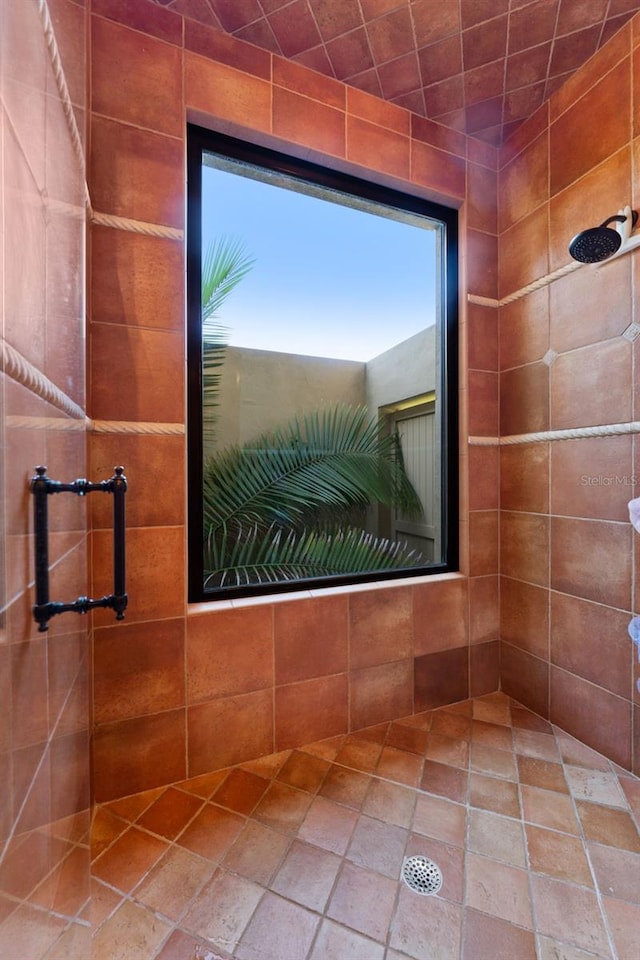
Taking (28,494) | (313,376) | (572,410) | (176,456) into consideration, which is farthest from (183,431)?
(572,410)

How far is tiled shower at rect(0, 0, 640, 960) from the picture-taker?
0.80 meters

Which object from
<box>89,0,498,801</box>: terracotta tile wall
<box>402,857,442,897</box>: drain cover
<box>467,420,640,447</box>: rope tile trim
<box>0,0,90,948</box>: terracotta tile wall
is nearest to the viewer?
<box>0,0,90,948</box>: terracotta tile wall

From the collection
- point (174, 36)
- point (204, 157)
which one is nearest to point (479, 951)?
point (204, 157)

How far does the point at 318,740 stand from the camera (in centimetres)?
148

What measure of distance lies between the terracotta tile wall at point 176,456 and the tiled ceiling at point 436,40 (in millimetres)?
59

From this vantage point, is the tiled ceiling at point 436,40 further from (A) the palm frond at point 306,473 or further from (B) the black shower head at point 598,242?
(A) the palm frond at point 306,473

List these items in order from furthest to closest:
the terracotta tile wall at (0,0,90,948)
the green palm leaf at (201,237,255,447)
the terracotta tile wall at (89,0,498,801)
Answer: the green palm leaf at (201,237,255,447) → the terracotta tile wall at (89,0,498,801) → the terracotta tile wall at (0,0,90,948)

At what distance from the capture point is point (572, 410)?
149 centimetres

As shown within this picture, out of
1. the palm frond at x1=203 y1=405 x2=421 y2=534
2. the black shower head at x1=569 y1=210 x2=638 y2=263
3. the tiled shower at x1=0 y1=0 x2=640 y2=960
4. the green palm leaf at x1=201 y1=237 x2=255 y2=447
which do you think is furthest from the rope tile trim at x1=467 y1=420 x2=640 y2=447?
the green palm leaf at x1=201 y1=237 x2=255 y2=447

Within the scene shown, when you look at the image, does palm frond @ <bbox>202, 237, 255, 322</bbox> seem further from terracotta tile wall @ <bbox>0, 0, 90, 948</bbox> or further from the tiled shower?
terracotta tile wall @ <bbox>0, 0, 90, 948</bbox>

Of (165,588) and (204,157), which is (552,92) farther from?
(165,588)

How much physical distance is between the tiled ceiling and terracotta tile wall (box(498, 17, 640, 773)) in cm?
11

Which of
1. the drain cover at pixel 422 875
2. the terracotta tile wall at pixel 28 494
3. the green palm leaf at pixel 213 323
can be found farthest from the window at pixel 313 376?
the drain cover at pixel 422 875

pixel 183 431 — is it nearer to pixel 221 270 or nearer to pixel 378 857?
pixel 221 270
